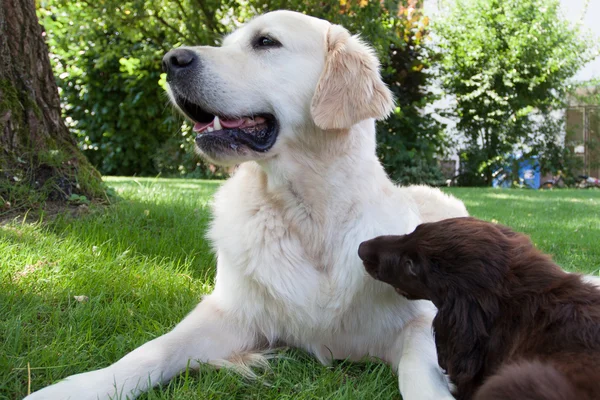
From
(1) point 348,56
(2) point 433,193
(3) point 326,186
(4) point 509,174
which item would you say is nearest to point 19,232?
(3) point 326,186

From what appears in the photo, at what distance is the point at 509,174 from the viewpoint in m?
14.0

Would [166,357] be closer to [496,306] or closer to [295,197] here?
[295,197]

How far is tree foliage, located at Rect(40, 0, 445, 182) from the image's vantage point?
9.12m

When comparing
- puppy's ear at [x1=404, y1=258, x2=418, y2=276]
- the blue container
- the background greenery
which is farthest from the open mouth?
the blue container

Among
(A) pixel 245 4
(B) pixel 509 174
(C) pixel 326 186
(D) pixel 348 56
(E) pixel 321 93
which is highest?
(A) pixel 245 4

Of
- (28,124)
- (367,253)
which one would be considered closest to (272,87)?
(367,253)

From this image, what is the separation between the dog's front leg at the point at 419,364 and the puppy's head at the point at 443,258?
12 cm

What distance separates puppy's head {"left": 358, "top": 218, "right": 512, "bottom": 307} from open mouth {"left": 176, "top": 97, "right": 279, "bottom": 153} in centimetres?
59

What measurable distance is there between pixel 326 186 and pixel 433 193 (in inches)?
57.2

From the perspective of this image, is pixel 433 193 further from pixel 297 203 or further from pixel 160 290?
pixel 160 290

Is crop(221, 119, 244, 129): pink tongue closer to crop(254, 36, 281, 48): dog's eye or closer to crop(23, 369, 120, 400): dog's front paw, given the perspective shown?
Answer: crop(254, 36, 281, 48): dog's eye

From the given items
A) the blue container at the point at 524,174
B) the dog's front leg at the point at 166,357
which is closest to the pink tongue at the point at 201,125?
the dog's front leg at the point at 166,357

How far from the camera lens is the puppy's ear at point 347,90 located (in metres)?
2.13

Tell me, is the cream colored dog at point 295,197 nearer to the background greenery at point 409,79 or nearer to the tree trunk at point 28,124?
the tree trunk at point 28,124
